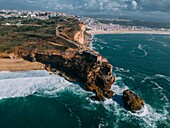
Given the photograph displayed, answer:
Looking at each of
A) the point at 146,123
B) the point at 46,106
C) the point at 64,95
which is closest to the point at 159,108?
the point at 146,123

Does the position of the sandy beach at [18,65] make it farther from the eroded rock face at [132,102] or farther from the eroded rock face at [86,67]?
the eroded rock face at [132,102]

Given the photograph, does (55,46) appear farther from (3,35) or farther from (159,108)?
(159,108)

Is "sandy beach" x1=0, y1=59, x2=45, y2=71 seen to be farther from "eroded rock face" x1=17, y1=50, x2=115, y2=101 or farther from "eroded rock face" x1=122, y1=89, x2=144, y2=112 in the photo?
"eroded rock face" x1=122, y1=89, x2=144, y2=112

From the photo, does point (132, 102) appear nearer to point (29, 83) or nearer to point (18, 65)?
point (29, 83)

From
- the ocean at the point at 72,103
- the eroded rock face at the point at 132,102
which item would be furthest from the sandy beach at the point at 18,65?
the eroded rock face at the point at 132,102

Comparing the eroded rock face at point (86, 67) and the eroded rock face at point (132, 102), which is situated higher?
the eroded rock face at point (86, 67)
